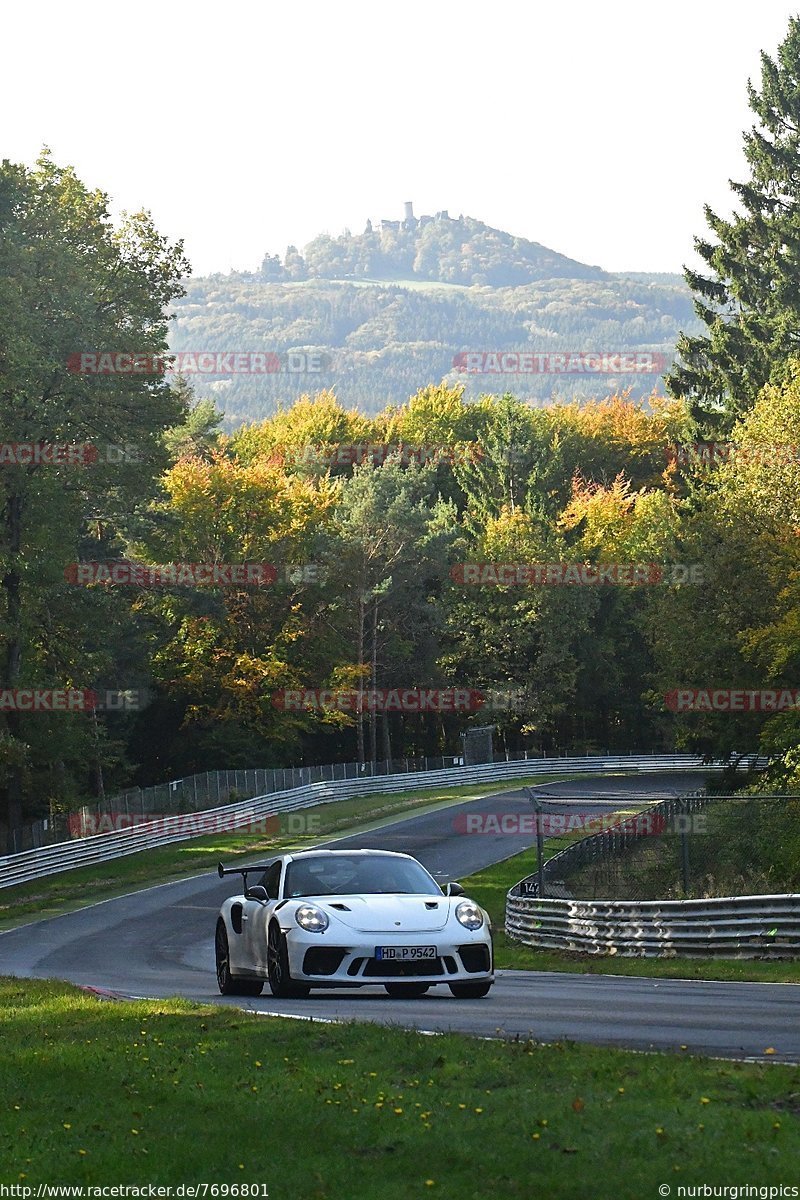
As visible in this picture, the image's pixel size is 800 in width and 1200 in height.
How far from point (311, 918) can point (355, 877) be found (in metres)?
1.08

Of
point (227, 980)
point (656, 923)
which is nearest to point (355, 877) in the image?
point (227, 980)

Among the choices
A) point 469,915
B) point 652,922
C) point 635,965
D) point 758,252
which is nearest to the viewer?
point 469,915

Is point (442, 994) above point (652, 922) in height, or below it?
above

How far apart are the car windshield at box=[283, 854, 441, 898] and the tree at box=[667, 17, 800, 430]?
5477 cm

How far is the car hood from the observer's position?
1490cm

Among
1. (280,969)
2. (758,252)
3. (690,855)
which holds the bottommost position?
(690,855)

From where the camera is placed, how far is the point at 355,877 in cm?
1606

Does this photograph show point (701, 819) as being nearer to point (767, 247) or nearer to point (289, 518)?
point (767, 247)

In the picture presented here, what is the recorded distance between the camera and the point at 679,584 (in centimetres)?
5188

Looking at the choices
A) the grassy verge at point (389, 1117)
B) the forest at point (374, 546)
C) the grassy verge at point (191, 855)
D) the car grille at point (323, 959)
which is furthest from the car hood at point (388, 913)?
the grassy verge at point (191, 855)

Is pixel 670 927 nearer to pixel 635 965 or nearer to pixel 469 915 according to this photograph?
pixel 635 965

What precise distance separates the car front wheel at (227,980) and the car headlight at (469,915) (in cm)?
244

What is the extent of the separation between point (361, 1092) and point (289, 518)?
72273mm

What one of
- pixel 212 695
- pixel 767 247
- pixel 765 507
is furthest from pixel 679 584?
pixel 212 695
